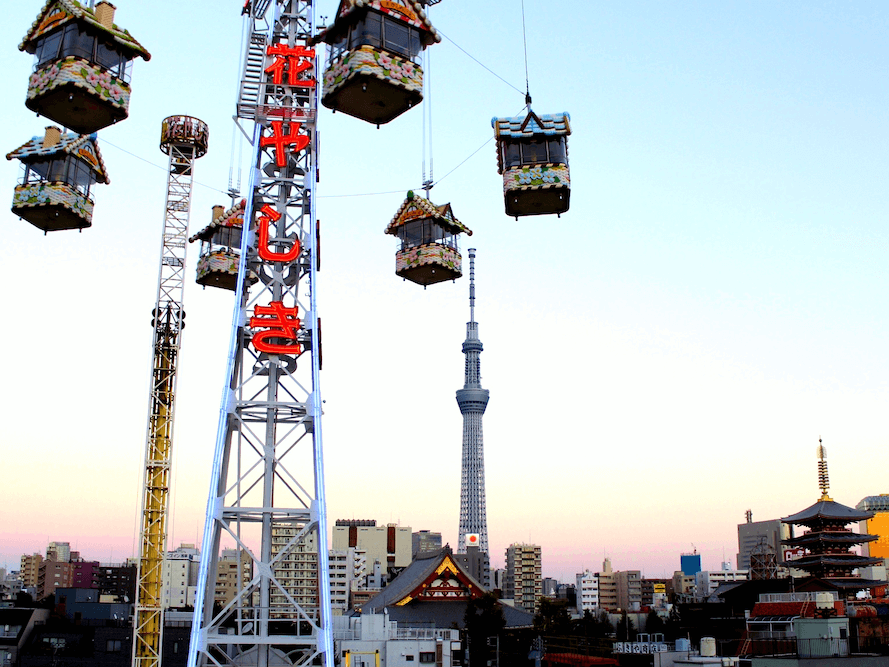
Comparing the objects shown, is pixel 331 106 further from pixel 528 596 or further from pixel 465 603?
pixel 528 596

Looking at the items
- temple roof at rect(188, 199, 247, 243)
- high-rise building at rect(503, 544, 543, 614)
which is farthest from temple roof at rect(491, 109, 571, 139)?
→ high-rise building at rect(503, 544, 543, 614)

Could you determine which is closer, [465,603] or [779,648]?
[779,648]

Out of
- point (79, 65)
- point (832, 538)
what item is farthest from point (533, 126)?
point (832, 538)

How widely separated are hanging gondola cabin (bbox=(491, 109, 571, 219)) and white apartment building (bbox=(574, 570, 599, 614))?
144m

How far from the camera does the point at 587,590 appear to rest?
16050 centimetres

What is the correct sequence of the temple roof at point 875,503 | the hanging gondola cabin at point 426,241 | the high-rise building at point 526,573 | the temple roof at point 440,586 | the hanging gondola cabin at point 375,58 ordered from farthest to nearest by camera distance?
the temple roof at point 875,503, the high-rise building at point 526,573, the temple roof at point 440,586, the hanging gondola cabin at point 426,241, the hanging gondola cabin at point 375,58

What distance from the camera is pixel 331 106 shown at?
17.3 metres

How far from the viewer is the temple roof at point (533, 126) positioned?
19922 mm

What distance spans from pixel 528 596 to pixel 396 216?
14636cm

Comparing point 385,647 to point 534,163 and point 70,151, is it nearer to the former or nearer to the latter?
point 70,151

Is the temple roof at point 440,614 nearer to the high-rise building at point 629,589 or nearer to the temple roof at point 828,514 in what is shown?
the temple roof at point 828,514

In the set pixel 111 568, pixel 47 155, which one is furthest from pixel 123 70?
pixel 111 568

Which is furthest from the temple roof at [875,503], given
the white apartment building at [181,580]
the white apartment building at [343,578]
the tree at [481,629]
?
the tree at [481,629]

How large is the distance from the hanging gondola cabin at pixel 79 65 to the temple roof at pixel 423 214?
7.44 meters
